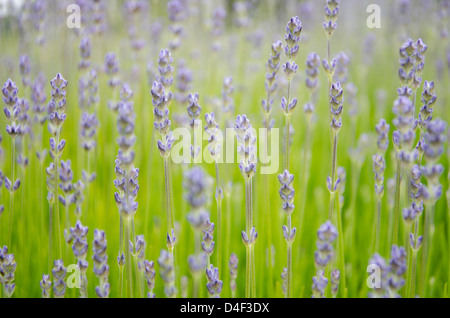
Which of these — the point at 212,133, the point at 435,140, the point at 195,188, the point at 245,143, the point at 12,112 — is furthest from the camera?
the point at 12,112

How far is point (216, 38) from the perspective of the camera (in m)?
2.72

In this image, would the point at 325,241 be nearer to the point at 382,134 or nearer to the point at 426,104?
the point at 426,104

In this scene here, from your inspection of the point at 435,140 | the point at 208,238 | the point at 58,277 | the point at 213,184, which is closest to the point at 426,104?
the point at 435,140

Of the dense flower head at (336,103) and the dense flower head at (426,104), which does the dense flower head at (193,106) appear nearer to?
the dense flower head at (336,103)

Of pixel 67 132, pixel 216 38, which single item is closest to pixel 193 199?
pixel 216 38

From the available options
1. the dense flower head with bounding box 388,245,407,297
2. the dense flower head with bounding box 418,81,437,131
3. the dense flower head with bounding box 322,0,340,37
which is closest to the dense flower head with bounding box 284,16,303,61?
the dense flower head with bounding box 322,0,340,37

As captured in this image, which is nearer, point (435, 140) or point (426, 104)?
point (435, 140)

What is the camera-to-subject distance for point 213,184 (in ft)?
6.59

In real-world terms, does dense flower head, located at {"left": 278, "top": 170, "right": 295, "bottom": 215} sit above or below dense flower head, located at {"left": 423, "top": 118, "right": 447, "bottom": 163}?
below

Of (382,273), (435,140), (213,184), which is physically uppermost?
(435,140)

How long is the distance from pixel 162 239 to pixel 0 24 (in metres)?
1.93

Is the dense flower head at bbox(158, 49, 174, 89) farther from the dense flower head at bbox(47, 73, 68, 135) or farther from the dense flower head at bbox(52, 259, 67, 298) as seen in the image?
the dense flower head at bbox(52, 259, 67, 298)

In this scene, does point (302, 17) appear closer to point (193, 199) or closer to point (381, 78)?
point (381, 78)

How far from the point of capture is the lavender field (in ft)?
3.60
